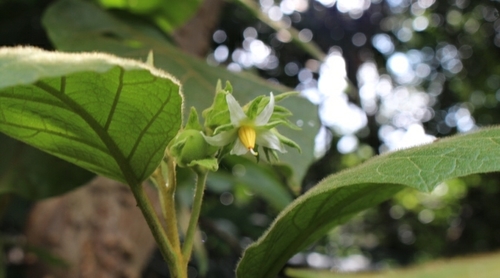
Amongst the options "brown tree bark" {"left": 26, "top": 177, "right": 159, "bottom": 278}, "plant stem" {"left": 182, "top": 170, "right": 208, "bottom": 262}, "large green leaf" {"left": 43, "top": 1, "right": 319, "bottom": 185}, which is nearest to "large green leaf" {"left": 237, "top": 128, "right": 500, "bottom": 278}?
"plant stem" {"left": 182, "top": 170, "right": 208, "bottom": 262}

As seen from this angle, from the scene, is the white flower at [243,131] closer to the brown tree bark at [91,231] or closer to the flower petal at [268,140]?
the flower petal at [268,140]

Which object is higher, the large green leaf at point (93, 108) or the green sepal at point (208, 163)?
the large green leaf at point (93, 108)

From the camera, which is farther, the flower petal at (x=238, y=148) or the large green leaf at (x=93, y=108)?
the flower petal at (x=238, y=148)

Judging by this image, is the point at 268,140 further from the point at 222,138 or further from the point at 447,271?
the point at 447,271

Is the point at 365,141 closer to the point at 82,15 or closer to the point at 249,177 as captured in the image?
the point at 249,177

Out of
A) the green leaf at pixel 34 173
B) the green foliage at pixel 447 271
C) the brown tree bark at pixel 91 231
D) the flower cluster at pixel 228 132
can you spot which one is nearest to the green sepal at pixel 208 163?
the flower cluster at pixel 228 132

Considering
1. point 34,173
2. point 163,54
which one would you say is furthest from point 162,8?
point 34,173

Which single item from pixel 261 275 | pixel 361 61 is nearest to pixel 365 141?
pixel 361 61
